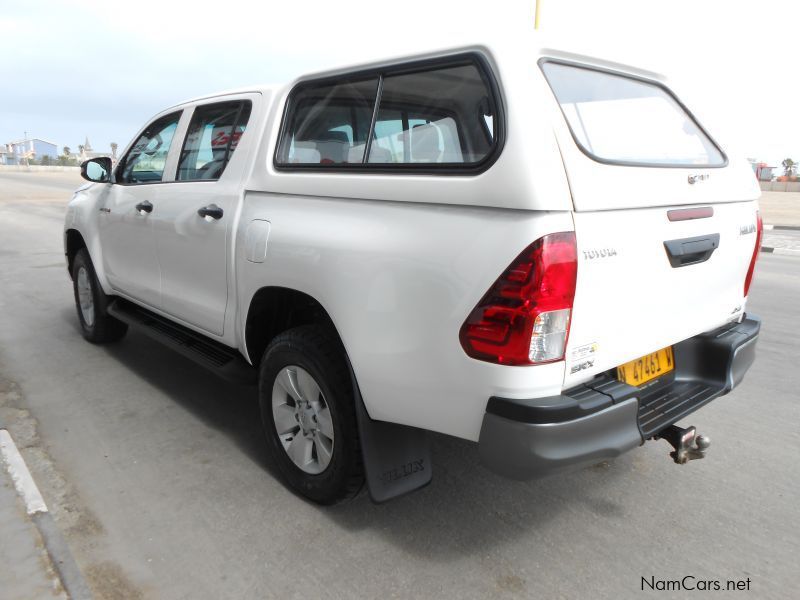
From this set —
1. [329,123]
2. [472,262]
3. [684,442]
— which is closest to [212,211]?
[329,123]

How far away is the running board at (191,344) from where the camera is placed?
11.0 feet

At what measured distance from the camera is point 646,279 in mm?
2289

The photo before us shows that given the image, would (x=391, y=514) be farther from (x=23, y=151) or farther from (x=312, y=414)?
(x=23, y=151)

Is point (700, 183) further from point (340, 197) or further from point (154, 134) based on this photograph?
point (154, 134)

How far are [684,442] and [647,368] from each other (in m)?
0.34

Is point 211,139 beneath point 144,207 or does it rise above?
above

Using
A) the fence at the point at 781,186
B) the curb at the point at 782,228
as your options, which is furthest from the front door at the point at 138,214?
the fence at the point at 781,186

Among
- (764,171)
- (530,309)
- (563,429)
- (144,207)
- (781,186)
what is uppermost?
(144,207)

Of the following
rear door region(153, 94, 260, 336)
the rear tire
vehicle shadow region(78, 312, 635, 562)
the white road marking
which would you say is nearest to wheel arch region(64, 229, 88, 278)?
the rear tire

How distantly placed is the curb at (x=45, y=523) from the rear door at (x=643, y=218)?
199cm

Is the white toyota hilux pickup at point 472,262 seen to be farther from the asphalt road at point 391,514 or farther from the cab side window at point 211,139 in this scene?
the asphalt road at point 391,514

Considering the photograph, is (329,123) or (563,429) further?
(329,123)

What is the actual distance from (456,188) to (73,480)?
2.42m

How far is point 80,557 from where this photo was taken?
98.5 inches
